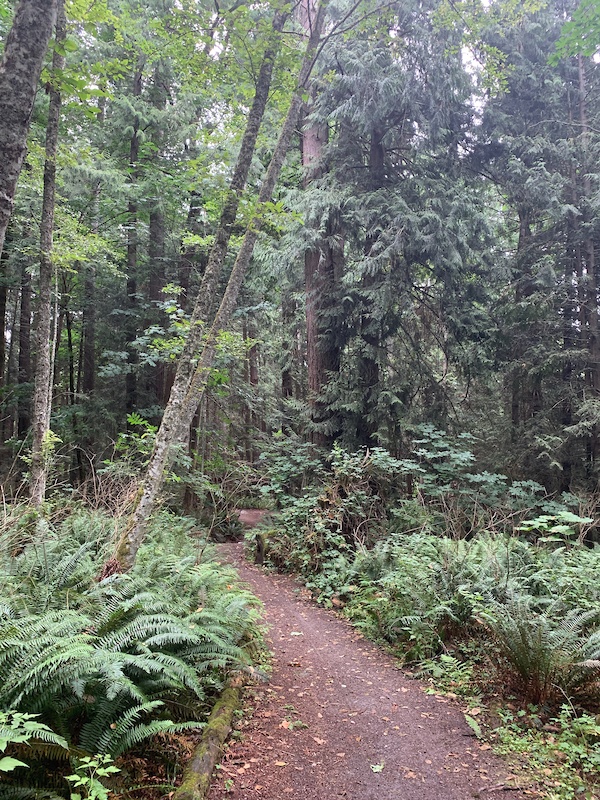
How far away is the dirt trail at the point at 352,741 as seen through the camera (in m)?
3.16

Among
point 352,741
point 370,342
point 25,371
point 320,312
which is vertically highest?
point 320,312

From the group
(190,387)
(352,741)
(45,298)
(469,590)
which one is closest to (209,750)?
(352,741)

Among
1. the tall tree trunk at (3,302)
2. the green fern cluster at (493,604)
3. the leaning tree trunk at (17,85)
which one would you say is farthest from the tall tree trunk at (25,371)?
the leaning tree trunk at (17,85)

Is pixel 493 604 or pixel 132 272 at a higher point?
pixel 132 272

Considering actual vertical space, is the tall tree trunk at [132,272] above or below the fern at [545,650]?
above

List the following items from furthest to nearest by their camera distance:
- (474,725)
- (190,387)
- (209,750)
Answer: (190,387), (474,725), (209,750)

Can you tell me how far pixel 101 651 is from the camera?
3014 millimetres

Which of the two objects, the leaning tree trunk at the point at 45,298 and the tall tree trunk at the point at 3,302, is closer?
the leaning tree trunk at the point at 45,298

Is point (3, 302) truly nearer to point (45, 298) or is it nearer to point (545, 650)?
point (45, 298)

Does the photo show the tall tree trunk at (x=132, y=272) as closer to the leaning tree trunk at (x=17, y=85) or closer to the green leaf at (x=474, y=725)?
the leaning tree trunk at (x=17, y=85)

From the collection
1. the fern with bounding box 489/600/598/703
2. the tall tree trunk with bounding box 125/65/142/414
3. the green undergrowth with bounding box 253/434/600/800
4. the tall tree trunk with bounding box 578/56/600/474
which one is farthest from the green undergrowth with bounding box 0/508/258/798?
the tall tree trunk with bounding box 125/65/142/414

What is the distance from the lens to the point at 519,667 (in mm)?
4145

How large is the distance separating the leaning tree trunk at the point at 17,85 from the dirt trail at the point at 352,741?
401cm

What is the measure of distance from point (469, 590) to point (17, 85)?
6.15 m
